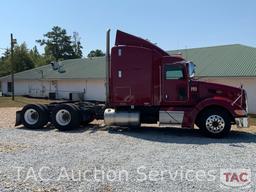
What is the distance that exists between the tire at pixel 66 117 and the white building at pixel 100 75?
1164 centimetres

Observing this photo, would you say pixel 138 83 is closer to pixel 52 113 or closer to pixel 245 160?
pixel 52 113

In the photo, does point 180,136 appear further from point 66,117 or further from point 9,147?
point 9,147

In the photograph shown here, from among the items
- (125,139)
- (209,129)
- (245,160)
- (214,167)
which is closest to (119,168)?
(214,167)

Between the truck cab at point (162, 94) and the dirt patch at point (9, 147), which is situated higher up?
the truck cab at point (162, 94)

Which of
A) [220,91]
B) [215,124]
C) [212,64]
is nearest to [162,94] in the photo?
[220,91]

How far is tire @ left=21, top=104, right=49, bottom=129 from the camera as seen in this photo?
14688mm

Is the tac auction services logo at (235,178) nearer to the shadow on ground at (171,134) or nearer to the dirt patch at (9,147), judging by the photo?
the shadow on ground at (171,134)

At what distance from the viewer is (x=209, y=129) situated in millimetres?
12453

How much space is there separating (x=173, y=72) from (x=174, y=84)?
43cm

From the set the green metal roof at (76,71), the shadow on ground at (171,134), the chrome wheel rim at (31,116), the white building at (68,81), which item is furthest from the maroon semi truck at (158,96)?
the green metal roof at (76,71)

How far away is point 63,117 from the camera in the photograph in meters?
14.4

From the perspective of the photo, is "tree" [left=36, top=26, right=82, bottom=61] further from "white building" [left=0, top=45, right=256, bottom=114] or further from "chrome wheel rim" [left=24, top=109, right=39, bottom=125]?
"chrome wheel rim" [left=24, top=109, right=39, bottom=125]

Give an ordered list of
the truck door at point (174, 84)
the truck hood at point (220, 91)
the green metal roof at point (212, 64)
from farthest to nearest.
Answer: the green metal roof at point (212, 64), the truck door at point (174, 84), the truck hood at point (220, 91)

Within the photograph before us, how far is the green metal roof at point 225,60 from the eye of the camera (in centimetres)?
2505
